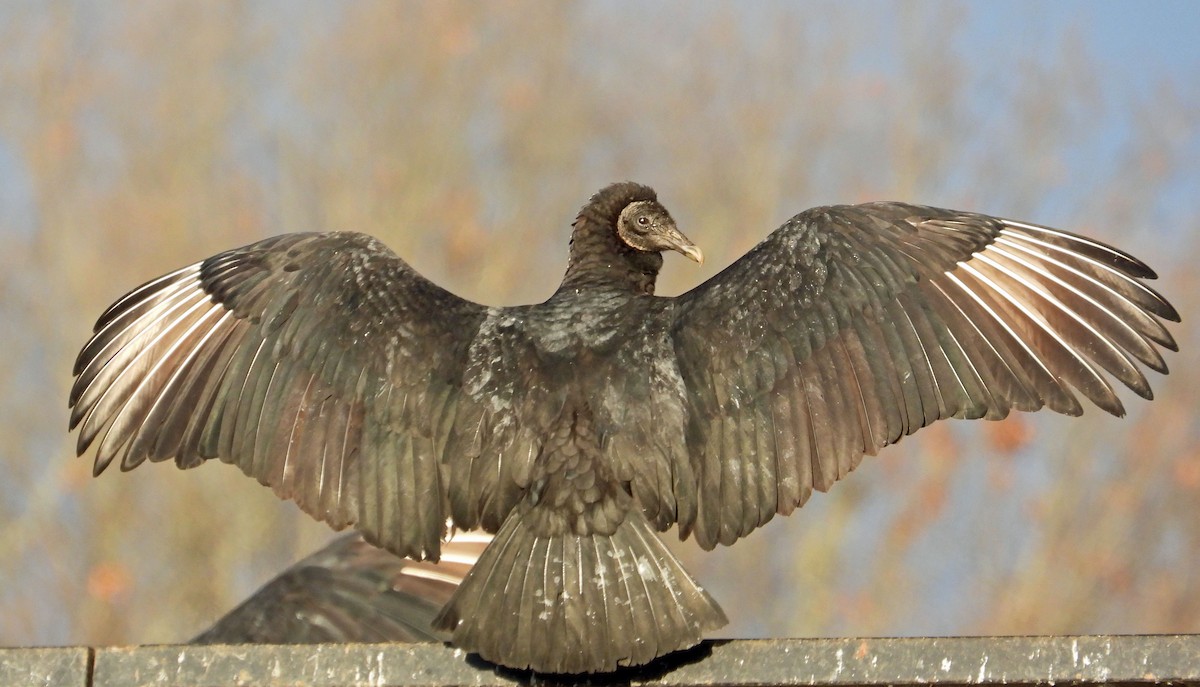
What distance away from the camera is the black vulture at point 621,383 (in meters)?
3.43

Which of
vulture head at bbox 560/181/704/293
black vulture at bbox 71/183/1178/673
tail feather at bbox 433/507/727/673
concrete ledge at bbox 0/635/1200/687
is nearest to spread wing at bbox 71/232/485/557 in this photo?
black vulture at bbox 71/183/1178/673

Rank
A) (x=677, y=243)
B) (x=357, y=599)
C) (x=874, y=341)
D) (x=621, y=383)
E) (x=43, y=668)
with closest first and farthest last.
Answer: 1. (x=43, y=668)
2. (x=621, y=383)
3. (x=874, y=341)
4. (x=677, y=243)
5. (x=357, y=599)

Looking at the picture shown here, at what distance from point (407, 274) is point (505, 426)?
0.58 meters

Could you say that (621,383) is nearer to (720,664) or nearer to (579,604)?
(579,604)

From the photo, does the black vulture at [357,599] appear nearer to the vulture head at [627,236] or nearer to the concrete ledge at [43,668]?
the vulture head at [627,236]

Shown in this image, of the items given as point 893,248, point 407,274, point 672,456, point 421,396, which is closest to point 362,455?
point 421,396

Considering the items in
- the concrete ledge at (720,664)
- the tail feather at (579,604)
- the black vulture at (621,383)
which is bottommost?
the concrete ledge at (720,664)

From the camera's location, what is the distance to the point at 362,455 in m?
3.71

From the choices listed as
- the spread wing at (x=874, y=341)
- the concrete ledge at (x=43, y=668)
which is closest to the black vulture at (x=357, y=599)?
the spread wing at (x=874, y=341)

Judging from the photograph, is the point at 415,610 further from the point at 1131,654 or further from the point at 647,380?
the point at 1131,654

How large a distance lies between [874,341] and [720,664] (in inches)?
35.8

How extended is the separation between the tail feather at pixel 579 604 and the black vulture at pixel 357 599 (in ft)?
5.25

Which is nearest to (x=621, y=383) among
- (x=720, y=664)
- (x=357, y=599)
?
(x=720, y=664)

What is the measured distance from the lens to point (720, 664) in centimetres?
312
